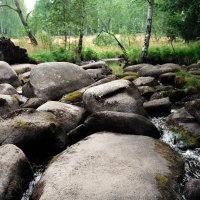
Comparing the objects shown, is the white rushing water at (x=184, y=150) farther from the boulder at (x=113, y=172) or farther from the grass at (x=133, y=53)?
the grass at (x=133, y=53)

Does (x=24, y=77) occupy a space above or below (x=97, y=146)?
below

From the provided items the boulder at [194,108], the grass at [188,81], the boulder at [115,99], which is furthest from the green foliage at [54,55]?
the boulder at [194,108]

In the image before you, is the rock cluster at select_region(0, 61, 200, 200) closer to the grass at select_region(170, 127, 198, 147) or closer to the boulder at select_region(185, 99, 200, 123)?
the boulder at select_region(185, 99, 200, 123)

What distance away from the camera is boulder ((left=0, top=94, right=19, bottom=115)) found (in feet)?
25.7

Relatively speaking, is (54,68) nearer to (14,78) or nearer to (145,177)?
(14,78)

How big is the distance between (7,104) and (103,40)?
13.6m

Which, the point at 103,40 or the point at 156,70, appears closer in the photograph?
the point at 156,70

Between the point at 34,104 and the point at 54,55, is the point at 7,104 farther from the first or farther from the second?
the point at 54,55

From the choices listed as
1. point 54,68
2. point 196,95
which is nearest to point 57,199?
point 196,95

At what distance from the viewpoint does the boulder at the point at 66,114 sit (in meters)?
6.73

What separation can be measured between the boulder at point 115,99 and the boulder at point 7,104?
6.20ft

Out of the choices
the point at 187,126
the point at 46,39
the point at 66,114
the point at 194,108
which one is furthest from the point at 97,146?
the point at 46,39

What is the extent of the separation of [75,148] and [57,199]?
1.60m

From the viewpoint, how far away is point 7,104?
7.98 m
